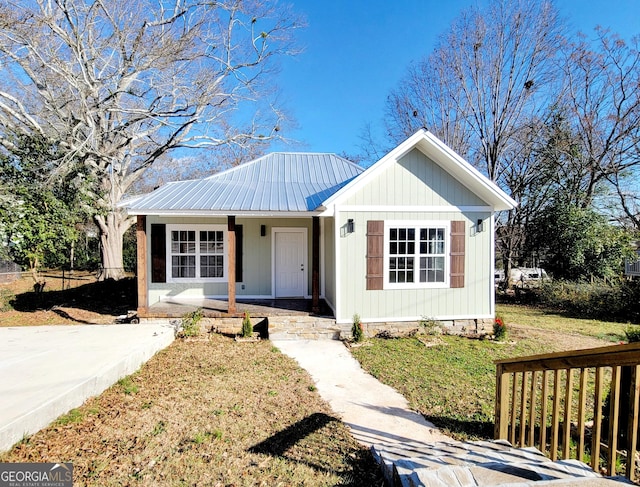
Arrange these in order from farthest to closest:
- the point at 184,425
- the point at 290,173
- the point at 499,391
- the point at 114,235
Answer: the point at 114,235, the point at 290,173, the point at 184,425, the point at 499,391

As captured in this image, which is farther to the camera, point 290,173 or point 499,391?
point 290,173

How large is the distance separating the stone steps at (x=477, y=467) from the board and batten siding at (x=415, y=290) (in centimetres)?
479

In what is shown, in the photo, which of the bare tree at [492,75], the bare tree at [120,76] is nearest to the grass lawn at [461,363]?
the bare tree at [492,75]

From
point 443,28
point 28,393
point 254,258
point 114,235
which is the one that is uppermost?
point 443,28

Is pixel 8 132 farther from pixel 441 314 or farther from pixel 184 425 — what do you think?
pixel 441 314

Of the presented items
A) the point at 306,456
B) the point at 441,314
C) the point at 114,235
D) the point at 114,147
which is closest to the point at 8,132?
the point at 114,147

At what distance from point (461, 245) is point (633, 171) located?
12256 mm

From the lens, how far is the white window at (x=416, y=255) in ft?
26.3

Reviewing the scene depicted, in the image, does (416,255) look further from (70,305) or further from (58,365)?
(70,305)

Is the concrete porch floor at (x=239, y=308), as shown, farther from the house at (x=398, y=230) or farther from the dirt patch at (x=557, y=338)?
the dirt patch at (x=557, y=338)

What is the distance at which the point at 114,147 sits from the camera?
1381 cm

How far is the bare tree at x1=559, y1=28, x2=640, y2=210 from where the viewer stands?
14.1 meters

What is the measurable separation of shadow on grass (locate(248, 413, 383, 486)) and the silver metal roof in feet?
17.4

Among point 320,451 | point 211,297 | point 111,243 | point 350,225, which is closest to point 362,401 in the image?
point 320,451
